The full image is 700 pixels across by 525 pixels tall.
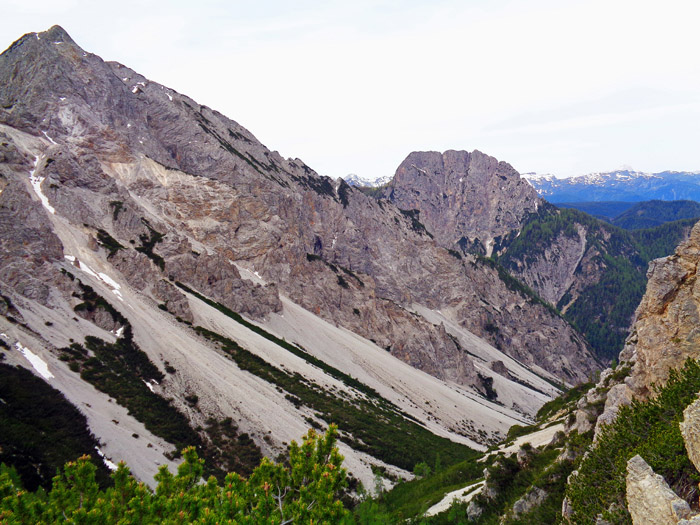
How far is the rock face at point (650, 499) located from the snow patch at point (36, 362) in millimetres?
59756

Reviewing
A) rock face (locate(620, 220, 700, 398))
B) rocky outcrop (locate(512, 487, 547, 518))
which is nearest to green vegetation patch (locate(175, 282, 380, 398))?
rocky outcrop (locate(512, 487, 547, 518))

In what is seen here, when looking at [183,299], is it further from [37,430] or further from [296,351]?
[37,430]

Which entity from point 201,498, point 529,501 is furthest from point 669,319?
point 201,498

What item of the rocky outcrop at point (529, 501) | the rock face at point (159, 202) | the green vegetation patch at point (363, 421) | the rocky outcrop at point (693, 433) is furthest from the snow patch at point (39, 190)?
the rocky outcrop at point (693, 433)

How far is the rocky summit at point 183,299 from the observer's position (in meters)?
62.7

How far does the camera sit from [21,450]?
128ft

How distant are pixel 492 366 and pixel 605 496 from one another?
179 metres

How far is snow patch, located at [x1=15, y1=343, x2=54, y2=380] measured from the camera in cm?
5322

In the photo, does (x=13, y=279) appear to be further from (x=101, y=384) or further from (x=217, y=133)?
(x=217, y=133)

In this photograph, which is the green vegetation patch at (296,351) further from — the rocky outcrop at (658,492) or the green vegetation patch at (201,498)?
the rocky outcrop at (658,492)

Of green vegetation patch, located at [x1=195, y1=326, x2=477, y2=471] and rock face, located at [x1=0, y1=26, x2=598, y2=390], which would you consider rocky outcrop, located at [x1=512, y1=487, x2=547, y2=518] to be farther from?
rock face, located at [x1=0, y1=26, x2=598, y2=390]

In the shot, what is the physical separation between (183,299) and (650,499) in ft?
298

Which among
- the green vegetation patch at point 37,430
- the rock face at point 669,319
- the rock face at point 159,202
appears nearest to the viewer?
the rock face at point 669,319

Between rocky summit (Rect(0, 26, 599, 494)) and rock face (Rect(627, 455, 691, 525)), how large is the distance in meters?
47.6
